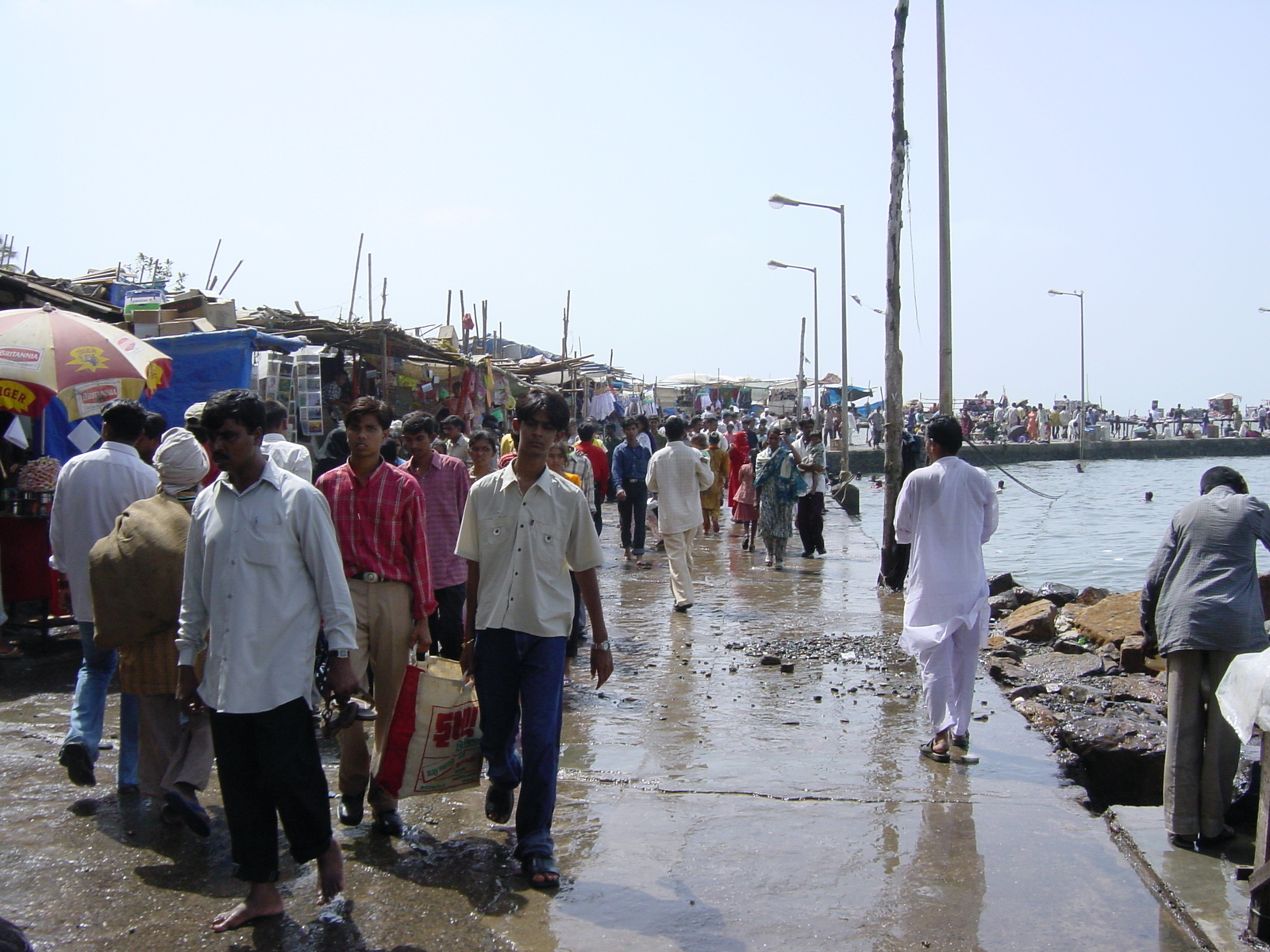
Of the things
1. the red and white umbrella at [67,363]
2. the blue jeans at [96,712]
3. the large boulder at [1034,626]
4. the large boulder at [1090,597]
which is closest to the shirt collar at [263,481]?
the blue jeans at [96,712]

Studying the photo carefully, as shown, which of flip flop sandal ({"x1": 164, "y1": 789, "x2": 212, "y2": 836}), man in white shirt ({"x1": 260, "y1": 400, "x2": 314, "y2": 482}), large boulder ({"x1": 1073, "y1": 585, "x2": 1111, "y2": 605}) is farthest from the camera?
large boulder ({"x1": 1073, "y1": 585, "x2": 1111, "y2": 605})

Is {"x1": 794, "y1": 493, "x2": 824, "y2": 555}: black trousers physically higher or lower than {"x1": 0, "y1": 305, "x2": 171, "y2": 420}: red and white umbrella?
lower

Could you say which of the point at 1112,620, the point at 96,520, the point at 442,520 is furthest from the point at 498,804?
the point at 1112,620

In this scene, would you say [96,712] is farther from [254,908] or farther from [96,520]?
[254,908]

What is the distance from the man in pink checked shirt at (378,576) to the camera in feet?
14.7

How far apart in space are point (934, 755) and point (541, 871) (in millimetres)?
2668

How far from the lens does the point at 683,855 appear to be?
14.4 ft

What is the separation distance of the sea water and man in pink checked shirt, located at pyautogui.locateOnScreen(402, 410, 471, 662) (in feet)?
28.4

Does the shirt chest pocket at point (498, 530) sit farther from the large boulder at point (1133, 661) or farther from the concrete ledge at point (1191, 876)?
the large boulder at point (1133, 661)

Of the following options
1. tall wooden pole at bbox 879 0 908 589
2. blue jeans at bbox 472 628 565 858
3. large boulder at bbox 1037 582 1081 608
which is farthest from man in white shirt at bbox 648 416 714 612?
blue jeans at bbox 472 628 565 858

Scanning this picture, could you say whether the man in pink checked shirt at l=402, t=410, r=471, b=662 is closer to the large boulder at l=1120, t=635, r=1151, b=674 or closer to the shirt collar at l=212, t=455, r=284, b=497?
the shirt collar at l=212, t=455, r=284, b=497

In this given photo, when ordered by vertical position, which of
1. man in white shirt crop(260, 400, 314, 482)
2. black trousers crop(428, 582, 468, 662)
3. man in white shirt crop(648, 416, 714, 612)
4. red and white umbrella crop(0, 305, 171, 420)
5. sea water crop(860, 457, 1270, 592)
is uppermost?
red and white umbrella crop(0, 305, 171, 420)

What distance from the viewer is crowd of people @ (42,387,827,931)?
3.52 m

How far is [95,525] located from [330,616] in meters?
2.14
